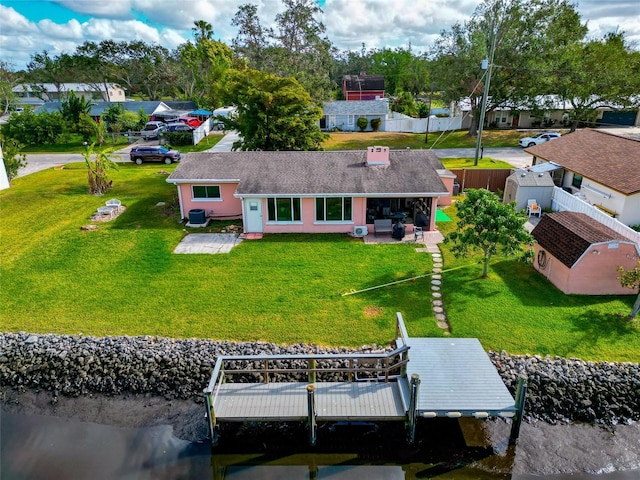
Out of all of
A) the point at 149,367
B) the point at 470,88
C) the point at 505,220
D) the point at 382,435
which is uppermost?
the point at 470,88

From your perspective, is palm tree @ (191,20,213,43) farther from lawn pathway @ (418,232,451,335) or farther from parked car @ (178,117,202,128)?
lawn pathway @ (418,232,451,335)

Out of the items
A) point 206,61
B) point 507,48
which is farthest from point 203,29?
point 507,48

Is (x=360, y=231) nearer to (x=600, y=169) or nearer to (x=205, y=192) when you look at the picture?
(x=205, y=192)

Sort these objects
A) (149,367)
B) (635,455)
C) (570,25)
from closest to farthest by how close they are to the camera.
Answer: (635,455) < (149,367) < (570,25)

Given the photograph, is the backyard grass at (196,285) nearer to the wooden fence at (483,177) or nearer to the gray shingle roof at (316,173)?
the gray shingle roof at (316,173)

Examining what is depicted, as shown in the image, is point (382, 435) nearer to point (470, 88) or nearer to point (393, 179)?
point (393, 179)

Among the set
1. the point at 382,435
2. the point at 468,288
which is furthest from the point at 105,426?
the point at 468,288

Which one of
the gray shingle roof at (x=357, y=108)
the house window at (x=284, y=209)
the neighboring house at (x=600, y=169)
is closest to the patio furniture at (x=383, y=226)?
the house window at (x=284, y=209)
